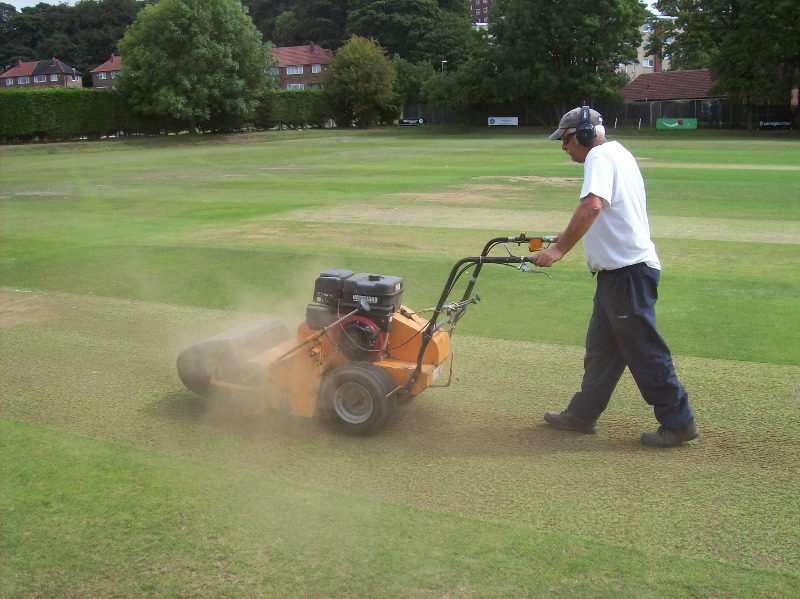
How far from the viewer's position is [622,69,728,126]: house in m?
60.1

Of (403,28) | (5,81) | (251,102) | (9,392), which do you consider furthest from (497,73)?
(5,81)

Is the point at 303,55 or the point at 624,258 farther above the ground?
the point at 303,55

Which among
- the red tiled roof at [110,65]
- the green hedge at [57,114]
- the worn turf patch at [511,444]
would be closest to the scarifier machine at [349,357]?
the worn turf patch at [511,444]

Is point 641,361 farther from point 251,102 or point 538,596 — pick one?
point 251,102

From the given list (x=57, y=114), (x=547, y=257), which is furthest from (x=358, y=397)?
(x=57, y=114)

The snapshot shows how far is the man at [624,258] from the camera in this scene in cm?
448

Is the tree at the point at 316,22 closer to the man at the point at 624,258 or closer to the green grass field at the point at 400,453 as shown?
the green grass field at the point at 400,453

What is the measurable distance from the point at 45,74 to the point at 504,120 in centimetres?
7354

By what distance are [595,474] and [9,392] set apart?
4128 mm

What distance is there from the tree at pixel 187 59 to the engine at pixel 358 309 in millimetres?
52052

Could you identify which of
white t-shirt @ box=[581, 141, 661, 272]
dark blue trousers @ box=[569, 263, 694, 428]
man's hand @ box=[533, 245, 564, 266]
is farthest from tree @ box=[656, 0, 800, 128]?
man's hand @ box=[533, 245, 564, 266]

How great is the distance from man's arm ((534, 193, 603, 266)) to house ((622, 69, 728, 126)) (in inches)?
2214

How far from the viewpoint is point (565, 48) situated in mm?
62406

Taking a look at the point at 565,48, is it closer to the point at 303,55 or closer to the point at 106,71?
the point at 303,55
